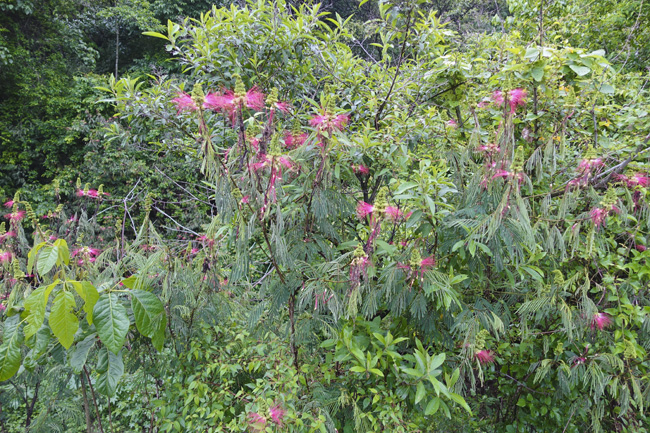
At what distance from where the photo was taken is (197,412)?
1575 millimetres

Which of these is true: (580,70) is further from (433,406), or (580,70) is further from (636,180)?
(433,406)

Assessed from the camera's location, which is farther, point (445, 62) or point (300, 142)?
point (445, 62)

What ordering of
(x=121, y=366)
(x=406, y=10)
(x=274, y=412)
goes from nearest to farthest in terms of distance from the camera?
(x=121, y=366) → (x=274, y=412) → (x=406, y=10)

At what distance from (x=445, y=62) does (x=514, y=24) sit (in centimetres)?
255

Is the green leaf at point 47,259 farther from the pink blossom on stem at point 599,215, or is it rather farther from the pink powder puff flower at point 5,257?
the pink blossom on stem at point 599,215

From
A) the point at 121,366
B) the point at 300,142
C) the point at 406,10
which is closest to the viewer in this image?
the point at 121,366

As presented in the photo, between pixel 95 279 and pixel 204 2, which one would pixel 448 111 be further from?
pixel 204 2

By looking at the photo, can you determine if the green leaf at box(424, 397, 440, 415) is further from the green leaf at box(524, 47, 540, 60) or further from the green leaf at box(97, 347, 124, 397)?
the green leaf at box(524, 47, 540, 60)

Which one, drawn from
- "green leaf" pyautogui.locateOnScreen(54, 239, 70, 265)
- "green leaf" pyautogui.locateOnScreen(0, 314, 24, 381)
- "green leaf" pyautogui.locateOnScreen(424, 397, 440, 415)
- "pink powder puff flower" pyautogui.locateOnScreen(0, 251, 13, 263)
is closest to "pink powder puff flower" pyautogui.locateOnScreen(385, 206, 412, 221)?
"green leaf" pyautogui.locateOnScreen(424, 397, 440, 415)

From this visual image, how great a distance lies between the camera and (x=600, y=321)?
1.74 metres

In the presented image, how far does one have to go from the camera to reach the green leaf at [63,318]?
2.93 ft

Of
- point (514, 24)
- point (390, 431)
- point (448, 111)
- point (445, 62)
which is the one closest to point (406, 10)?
point (445, 62)

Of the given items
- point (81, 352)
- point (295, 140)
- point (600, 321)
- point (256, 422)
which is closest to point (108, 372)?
point (81, 352)

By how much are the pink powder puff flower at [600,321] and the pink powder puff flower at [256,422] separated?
5.09 feet
